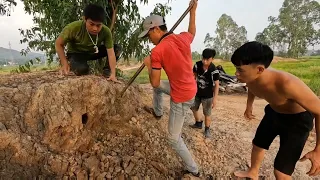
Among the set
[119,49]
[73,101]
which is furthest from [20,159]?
[119,49]

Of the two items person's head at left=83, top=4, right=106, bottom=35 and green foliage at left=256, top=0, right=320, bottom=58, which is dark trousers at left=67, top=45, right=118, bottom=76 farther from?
green foliage at left=256, top=0, right=320, bottom=58

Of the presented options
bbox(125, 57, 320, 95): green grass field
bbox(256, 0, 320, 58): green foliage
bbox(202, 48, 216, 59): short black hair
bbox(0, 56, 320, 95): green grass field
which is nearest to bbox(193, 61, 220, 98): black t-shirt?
bbox(202, 48, 216, 59): short black hair

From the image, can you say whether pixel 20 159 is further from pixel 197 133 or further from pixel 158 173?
pixel 197 133

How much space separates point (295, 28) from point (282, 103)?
1291 inches

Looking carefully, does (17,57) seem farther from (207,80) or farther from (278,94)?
(278,94)

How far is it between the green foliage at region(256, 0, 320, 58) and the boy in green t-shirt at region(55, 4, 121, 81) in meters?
30.4

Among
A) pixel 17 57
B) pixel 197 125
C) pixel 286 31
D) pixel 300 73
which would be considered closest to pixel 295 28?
pixel 286 31

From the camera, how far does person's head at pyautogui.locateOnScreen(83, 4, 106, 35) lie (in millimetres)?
2600

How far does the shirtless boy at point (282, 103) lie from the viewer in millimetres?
1690

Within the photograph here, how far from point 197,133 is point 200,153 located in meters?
0.41

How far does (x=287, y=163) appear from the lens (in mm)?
2012

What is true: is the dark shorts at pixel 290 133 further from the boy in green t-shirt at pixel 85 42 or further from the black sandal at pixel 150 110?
the boy in green t-shirt at pixel 85 42

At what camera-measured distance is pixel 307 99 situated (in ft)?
5.40

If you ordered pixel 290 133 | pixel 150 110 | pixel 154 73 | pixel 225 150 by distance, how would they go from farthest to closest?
pixel 225 150 → pixel 150 110 → pixel 154 73 → pixel 290 133
